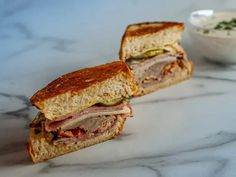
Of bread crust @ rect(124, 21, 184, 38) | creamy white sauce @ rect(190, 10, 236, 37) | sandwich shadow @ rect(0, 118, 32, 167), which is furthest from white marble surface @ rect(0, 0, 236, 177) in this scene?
bread crust @ rect(124, 21, 184, 38)

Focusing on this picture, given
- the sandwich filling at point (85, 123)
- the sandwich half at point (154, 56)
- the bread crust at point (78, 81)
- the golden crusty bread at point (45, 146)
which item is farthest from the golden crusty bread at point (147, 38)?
the golden crusty bread at point (45, 146)

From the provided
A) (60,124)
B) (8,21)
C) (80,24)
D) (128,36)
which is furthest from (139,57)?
(8,21)

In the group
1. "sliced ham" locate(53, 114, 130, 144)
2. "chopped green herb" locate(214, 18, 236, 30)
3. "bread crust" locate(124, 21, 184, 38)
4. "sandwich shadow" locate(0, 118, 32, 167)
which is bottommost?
"sandwich shadow" locate(0, 118, 32, 167)

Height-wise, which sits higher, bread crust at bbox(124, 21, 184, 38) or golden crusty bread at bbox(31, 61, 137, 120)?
bread crust at bbox(124, 21, 184, 38)

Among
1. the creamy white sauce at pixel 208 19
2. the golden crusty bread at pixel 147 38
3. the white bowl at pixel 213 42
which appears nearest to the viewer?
the golden crusty bread at pixel 147 38

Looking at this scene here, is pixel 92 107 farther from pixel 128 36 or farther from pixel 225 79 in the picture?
pixel 225 79

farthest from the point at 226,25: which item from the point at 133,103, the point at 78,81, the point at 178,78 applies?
the point at 78,81

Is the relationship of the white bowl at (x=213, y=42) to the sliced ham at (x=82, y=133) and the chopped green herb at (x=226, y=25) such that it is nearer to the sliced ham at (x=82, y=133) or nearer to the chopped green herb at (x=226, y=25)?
the chopped green herb at (x=226, y=25)

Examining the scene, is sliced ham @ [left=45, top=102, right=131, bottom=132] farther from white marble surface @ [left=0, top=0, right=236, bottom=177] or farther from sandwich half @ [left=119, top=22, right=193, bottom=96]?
sandwich half @ [left=119, top=22, right=193, bottom=96]
